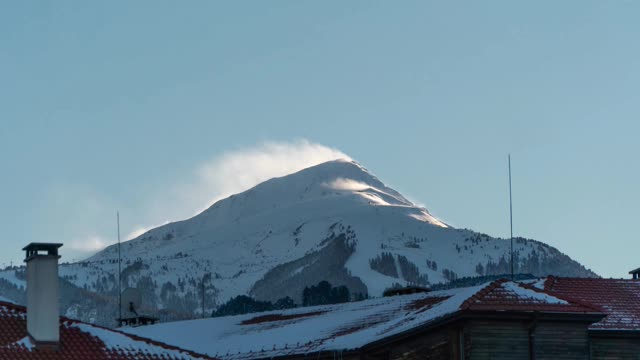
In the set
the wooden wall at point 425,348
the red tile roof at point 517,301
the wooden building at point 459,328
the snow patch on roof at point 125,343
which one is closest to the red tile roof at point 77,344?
the snow patch on roof at point 125,343

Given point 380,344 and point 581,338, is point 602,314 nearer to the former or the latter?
point 581,338

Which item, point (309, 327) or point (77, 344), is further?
point (309, 327)

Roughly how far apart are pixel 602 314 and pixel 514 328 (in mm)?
3185

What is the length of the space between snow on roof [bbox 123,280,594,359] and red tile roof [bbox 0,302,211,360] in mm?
11301

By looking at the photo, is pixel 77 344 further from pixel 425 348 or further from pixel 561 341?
pixel 561 341

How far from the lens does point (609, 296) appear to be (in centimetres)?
6906

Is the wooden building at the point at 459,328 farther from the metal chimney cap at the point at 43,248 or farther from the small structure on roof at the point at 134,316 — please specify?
the small structure on roof at the point at 134,316

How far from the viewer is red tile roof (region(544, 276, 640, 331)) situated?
66.8 meters

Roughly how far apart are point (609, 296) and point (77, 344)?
25.8 meters

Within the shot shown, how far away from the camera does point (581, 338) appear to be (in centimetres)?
6034

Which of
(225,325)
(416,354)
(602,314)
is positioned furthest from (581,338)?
(225,325)

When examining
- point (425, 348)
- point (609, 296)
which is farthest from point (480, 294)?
point (609, 296)

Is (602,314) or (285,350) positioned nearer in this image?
(602,314)

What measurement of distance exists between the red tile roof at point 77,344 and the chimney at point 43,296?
0.37 meters
